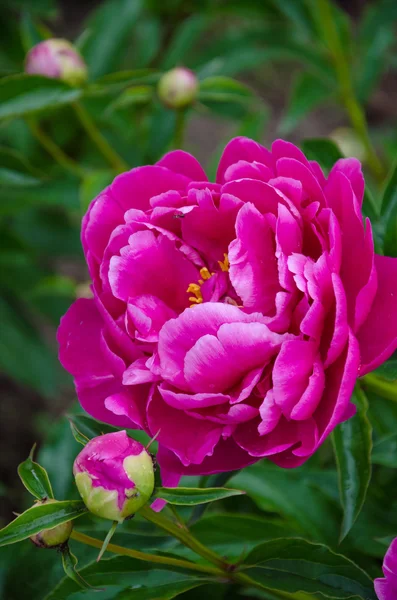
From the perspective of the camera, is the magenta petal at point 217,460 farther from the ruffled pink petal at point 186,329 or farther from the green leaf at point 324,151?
the green leaf at point 324,151

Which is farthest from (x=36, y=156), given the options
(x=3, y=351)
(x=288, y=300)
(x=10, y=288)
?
(x=288, y=300)

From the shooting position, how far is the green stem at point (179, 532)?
675 millimetres

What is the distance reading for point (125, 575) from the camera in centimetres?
80

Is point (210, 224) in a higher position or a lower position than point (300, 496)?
higher

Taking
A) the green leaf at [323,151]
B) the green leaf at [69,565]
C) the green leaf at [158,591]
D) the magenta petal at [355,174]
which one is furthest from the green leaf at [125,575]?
the green leaf at [323,151]

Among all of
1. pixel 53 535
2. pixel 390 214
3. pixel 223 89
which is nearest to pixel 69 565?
pixel 53 535

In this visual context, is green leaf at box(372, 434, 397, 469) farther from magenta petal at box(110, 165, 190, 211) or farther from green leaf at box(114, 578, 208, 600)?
magenta petal at box(110, 165, 190, 211)

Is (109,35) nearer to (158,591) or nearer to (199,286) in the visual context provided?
(199,286)

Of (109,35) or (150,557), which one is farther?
(109,35)

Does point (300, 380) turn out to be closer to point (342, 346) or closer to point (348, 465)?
point (342, 346)

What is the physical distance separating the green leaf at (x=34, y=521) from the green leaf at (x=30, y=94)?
25.1 inches

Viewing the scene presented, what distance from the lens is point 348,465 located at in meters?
0.77

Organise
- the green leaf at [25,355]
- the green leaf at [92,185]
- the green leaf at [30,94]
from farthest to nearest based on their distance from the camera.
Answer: the green leaf at [25,355], the green leaf at [92,185], the green leaf at [30,94]

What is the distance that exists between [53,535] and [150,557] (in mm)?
122
